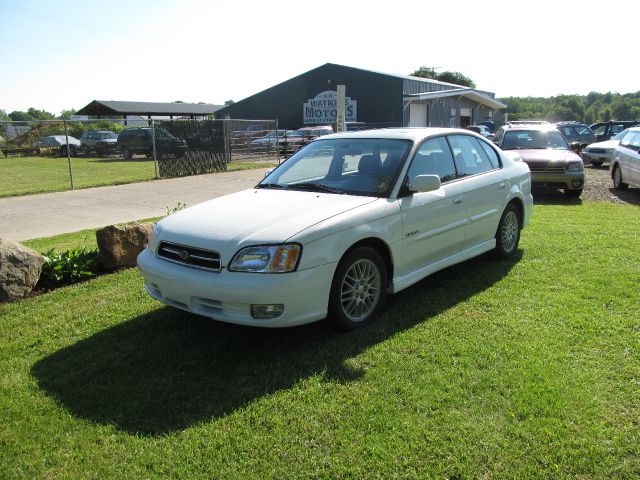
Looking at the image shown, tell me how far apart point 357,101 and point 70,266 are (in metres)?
35.7

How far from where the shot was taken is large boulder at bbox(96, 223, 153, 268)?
6.01 m

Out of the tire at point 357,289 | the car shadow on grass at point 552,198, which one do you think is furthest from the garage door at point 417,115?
the tire at point 357,289

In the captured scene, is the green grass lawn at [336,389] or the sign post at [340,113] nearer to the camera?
the green grass lawn at [336,389]

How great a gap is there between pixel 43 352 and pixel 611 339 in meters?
4.36

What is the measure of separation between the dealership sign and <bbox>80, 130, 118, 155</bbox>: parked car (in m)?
15.4

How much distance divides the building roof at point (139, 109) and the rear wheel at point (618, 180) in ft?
144

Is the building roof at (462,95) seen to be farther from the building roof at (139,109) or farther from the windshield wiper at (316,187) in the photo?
the windshield wiper at (316,187)

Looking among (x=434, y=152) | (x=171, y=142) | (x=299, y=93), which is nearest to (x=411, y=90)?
(x=299, y=93)

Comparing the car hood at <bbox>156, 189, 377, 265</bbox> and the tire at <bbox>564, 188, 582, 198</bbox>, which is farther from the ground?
the car hood at <bbox>156, 189, 377, 265</bbox>

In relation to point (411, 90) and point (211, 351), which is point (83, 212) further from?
point (411, 90)

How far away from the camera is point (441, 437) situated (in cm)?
297

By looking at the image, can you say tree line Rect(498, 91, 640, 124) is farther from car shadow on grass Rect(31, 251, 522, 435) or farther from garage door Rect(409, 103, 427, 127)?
car shadow on grass Rect(31, 251, 522, 435)

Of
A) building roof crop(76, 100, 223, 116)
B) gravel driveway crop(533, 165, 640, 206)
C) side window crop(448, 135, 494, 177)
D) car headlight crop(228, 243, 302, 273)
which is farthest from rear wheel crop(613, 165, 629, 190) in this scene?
building roof crop(76, 100, 223, 116)

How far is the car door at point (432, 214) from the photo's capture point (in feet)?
15.5
